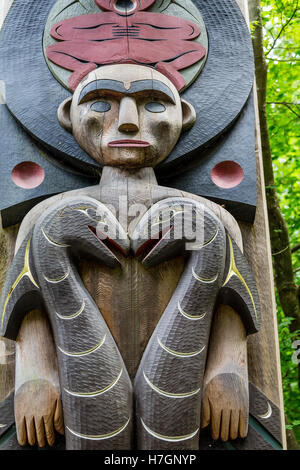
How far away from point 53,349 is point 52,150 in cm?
107

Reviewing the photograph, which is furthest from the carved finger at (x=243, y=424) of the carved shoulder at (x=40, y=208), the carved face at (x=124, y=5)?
the carved face at (x=124, y=5)

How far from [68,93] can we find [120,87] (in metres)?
0.41

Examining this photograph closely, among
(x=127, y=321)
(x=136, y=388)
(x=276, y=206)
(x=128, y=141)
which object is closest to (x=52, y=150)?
(x=128, y=141)

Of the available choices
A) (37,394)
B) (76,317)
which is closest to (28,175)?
(76,317)

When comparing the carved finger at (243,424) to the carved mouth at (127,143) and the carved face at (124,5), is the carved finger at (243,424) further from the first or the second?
the carved face at (124,5)

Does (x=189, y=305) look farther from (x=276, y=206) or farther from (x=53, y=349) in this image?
(x=276, y=206)

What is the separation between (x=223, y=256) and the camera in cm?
278

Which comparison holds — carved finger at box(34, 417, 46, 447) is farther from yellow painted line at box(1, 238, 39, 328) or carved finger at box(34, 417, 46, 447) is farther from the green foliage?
the green foliage

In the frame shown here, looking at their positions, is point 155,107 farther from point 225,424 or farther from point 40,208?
point 225,424

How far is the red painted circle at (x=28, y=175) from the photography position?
323cm

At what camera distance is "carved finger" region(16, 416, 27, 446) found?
2.61m

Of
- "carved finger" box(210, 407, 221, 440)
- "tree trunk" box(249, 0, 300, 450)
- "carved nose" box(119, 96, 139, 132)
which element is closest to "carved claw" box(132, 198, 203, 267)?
"carved nose" box(119, 96, 139, 132)

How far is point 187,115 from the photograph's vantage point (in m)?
3.34

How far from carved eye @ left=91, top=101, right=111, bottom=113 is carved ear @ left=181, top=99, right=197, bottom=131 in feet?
1.38
